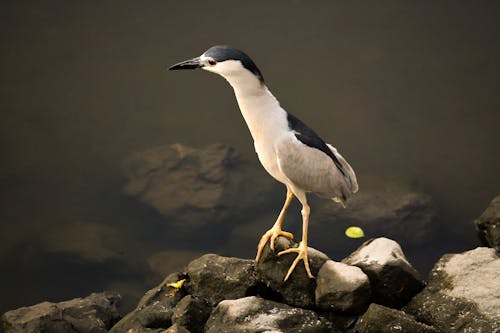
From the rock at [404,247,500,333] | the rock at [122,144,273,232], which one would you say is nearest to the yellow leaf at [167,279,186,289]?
the rock at [404,247,500,333]

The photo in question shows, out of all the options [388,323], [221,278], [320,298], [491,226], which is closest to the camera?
[388,323]

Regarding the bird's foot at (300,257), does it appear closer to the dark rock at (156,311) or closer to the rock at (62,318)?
the dark rock at (156,311)

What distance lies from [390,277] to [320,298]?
329mm

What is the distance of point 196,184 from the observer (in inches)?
188

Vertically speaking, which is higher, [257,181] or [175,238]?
[257,181]

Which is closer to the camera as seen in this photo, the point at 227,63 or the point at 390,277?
the point at 227,63

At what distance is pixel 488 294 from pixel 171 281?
1.45m

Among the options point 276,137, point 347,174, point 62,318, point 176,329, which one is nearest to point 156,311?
point 176,329

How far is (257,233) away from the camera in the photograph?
177 inches

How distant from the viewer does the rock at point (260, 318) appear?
2156 mm

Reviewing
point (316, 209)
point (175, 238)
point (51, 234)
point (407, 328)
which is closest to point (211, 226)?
point (175, 238)

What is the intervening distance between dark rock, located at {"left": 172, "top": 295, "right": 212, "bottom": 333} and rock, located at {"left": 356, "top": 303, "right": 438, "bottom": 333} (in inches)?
28.1

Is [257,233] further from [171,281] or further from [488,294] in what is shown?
[488,294]

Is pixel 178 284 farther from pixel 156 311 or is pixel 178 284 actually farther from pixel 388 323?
pixel 388 323
